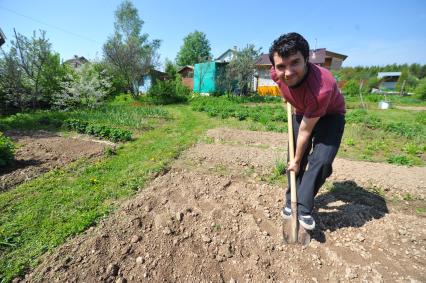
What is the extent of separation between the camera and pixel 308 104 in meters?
1.88

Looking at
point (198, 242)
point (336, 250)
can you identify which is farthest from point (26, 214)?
point (336, 250)

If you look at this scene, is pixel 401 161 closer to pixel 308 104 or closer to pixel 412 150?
pixel 412 150

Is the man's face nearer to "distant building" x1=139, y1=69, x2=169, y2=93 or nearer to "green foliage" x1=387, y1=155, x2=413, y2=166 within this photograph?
"green foliage" x1=387, y1=155, x2=413, y2=166

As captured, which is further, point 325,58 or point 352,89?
point 325,58

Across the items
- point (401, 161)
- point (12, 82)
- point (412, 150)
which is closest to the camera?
point (401, 161)

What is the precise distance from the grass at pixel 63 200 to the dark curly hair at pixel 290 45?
2472 millimetres

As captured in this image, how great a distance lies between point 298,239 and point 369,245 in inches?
25.8

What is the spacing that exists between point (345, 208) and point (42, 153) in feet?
17.8

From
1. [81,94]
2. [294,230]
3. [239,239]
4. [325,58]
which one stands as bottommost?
[239,239]

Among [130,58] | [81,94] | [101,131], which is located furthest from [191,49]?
[101,131]

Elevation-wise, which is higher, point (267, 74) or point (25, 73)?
point (267, 74)

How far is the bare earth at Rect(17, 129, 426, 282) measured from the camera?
1890 millimetres

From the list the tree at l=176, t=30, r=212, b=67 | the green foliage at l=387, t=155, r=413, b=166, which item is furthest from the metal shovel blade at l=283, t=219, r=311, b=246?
the tree at l=176, t=30, r=212, b=67

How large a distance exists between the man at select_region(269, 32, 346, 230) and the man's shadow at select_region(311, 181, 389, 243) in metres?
0.44
